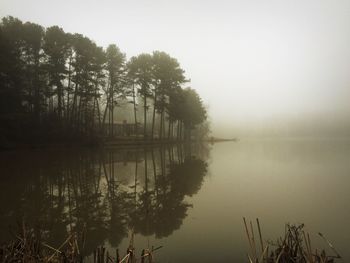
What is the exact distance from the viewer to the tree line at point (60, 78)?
36.5m

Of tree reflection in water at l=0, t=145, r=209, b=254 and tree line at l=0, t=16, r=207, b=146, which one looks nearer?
tree reflection in water at l=0, t=145, r=209, b=254

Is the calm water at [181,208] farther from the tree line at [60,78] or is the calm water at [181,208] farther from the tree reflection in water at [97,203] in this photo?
the tree line at [60,78]

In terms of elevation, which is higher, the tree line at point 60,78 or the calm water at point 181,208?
the tree line at point 60,78

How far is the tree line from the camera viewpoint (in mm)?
36531

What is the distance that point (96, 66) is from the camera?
45969 mm

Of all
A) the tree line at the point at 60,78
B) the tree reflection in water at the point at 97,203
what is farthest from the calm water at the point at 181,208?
the tree line at the point at 60,78

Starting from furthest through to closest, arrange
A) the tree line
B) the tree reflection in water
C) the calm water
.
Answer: the tree line
the tree reflection in water
the calm water

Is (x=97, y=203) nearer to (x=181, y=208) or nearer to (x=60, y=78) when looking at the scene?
(x=181, y=208)

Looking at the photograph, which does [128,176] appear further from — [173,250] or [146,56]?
[146,56]

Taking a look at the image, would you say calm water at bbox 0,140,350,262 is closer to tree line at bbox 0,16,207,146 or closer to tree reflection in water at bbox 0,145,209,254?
tree reflection in water at bbox 0,145,209,254

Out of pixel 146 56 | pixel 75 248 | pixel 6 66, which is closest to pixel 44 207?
pixel 75 248

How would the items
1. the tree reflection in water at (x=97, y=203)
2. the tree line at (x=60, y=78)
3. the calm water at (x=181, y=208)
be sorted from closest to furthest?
1. the calm water at (x=181, y=208)
2. the tree reflection in water at (x=97, y=203)
3. the tree line at (x=60, y=78)

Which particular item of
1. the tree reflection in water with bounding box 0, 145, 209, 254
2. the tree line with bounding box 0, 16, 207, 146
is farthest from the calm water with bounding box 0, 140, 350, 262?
the tree line with bounding box 0, 16, 207, 146

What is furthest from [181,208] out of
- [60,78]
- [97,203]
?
[60,78]
